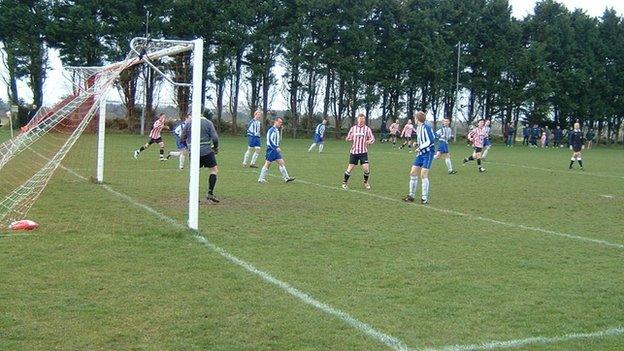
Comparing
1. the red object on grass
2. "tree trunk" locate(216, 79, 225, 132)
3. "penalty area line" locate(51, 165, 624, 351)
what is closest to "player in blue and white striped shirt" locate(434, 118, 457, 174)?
the red object on grass

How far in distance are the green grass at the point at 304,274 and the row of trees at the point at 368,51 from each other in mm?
37810

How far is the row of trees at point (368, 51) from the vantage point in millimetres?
47188

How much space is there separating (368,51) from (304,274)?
4983cm

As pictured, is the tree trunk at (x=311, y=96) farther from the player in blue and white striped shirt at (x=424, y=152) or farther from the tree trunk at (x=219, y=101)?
the player in blue and white striped shirt at (x=424, y=152)

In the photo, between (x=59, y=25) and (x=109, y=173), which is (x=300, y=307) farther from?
(x=59, y=25)

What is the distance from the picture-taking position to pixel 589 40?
208 feet

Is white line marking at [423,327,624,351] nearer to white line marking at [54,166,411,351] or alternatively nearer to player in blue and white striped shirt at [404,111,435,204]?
white line marking at [54,166,411,351]

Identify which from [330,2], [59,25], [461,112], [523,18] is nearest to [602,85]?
[523,18]

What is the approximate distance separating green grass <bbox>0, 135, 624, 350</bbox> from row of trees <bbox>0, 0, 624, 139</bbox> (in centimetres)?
3781

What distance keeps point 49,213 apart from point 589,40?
6345cm

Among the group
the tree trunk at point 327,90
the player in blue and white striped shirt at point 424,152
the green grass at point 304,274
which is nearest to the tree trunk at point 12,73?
the tree trunk at point 327,90

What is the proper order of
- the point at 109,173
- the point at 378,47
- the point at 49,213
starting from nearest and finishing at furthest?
the point at 49,213 → the point at 109,173 → the point at 378,47

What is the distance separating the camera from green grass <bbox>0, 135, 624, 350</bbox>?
5.23 m

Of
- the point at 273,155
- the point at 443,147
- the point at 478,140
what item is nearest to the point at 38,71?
the point at 443,147
